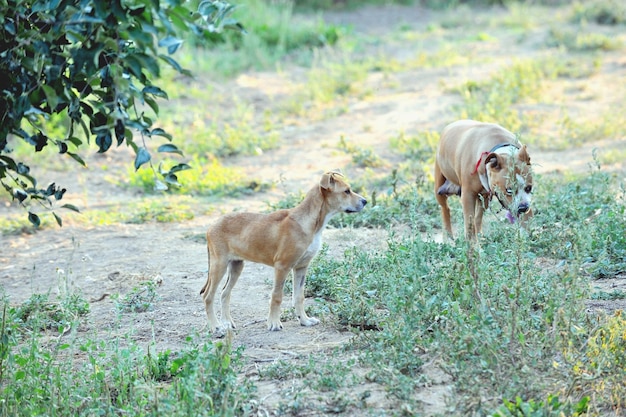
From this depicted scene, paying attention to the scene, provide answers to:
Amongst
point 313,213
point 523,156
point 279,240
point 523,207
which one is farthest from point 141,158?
point 523,156

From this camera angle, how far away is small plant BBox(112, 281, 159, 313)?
682cm

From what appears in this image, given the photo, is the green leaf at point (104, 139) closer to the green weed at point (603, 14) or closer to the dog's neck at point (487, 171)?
the dog's neck at point (487, 171)

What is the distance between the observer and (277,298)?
6.11m

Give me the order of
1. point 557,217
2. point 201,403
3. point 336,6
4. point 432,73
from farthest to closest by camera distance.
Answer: point 336,6, point 432,73, point 557,217, point 201,403

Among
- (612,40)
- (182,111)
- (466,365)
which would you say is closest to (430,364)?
(466,365)

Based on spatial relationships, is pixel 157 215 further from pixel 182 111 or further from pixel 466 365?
pixel 466 365

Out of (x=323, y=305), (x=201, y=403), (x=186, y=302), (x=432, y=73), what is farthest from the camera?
(x=432, y=73)

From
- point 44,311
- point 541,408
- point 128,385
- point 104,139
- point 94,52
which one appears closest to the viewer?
point 94,52

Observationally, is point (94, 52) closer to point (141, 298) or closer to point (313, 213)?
point (313, 213)

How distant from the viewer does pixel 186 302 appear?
7.02 meters

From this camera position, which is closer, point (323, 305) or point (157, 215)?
point (323, 305)

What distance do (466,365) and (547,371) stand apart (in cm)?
43

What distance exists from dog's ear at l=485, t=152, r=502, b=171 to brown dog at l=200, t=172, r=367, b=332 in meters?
1.32

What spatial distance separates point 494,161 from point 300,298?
78.4 inches
